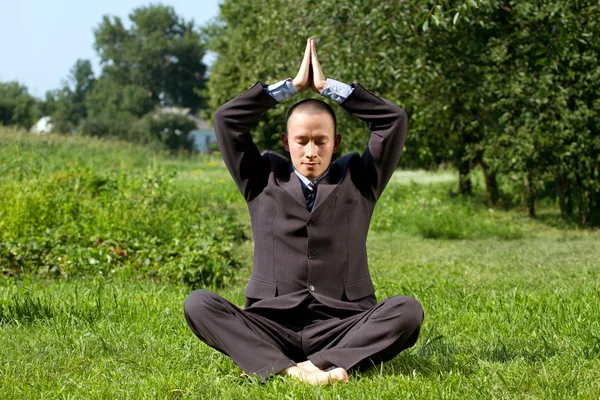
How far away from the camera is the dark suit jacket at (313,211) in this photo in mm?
3572

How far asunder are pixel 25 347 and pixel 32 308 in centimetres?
80

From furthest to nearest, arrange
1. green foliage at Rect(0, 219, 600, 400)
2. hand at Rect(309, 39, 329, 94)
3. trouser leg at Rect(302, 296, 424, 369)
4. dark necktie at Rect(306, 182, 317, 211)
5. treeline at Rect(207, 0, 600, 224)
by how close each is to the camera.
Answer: treeline at Rect(207, 0, 600, 224)
dark necktie at Rect(306, 182, 317, 211)
hand at Rect(309, 39, 329, 94)
trouser leg at Rect(302, 296, 424, 369)
green foliage at Rect(0, 219, 600, 400)

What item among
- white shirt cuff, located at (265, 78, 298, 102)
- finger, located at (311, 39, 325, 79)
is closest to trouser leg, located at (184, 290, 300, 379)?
white shirt cuff, located at (265, 78, 298, 102)

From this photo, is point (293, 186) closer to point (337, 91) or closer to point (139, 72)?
point (337, 91)

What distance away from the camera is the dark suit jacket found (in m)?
3.57

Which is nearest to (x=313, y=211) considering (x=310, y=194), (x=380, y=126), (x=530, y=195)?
(x=310, y=194)

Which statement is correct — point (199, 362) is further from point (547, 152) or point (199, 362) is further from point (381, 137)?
point (547, 152)

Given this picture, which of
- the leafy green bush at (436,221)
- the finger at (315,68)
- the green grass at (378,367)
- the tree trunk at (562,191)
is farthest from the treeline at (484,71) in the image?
the finger at (315,68)

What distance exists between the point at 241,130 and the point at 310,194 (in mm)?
430

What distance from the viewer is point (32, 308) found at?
4.80 m

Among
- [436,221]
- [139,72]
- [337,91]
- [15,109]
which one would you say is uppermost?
[139,72]

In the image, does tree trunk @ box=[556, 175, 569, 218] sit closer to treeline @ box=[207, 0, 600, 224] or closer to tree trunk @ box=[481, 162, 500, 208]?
treeline @ box=[207, 0, 600, 224]

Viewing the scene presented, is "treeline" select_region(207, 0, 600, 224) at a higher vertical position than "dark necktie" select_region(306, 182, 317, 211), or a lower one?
higher

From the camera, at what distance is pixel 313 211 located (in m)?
3.58
